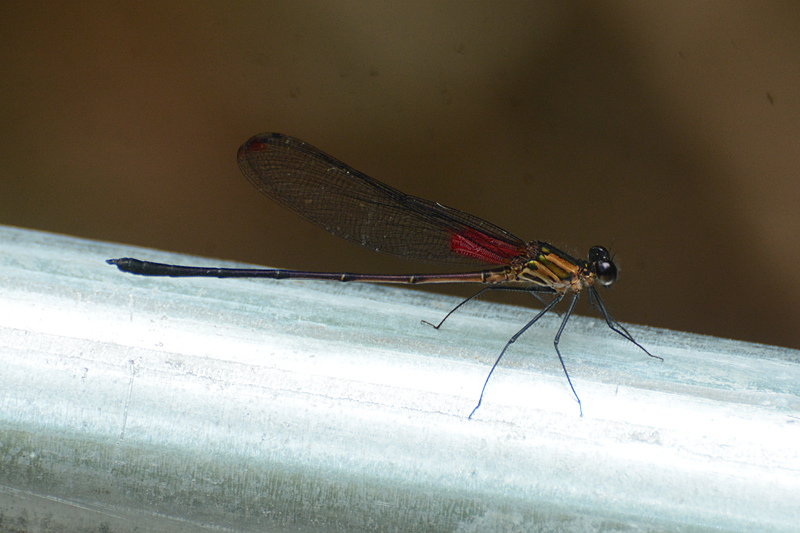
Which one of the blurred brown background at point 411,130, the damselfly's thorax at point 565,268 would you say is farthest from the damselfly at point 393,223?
the blurred brown background at point 411,130

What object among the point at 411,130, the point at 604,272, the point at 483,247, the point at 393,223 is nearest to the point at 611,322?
the point at 604,272

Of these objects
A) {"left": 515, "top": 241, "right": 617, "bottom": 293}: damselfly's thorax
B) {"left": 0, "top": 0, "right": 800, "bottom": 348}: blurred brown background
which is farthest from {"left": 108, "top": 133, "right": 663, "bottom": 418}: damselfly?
{"left": 0, "top": 0, "right": 800, "bottom": 348}: blurred brown background

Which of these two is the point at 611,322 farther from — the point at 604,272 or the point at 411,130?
the point at 411,130

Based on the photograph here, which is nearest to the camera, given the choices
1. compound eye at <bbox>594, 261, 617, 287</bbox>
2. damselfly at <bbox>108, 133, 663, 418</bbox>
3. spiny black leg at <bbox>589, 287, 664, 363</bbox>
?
spiny black leg at <bbox>589, 287, 664, 363</bbox>

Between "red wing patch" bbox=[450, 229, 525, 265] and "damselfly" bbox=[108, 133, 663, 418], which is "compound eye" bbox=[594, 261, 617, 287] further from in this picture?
"red wing patch" bbox=[450, 229, 525, 265]

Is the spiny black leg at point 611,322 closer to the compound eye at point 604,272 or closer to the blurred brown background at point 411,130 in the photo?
the compound eye at point 604,272
